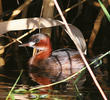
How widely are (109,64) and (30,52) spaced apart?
1845mm

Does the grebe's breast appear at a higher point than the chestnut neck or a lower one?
lower

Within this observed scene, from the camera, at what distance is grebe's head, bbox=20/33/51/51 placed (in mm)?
6764

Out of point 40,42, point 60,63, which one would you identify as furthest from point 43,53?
point 60,63

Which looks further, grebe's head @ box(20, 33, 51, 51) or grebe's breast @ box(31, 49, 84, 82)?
grebe's head @ box(20, 33, 51, 51)

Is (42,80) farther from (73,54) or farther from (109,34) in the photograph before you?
(109,34)

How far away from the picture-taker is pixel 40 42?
7102 mm

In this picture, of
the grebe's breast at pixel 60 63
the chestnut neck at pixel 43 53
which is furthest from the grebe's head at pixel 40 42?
the grebe's breast at pixel 60 63

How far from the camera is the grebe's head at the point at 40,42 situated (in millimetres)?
6764

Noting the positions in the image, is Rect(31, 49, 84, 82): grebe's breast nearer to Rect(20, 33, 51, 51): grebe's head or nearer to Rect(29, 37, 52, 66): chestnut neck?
Rect(29, 37, 52, 66): chestnut neck

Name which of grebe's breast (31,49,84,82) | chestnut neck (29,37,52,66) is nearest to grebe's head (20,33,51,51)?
chestnut neck (29,37,52,66)

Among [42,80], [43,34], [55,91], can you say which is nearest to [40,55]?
[43,34]

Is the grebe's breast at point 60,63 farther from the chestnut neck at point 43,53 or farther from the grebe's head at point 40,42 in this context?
the grebe's head at point 40,42

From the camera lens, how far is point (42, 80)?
5367mm

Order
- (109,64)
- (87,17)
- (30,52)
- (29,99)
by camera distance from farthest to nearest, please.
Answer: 1. (87,17)
2. (30,52)
3. (109,64)
4. (29,99)
